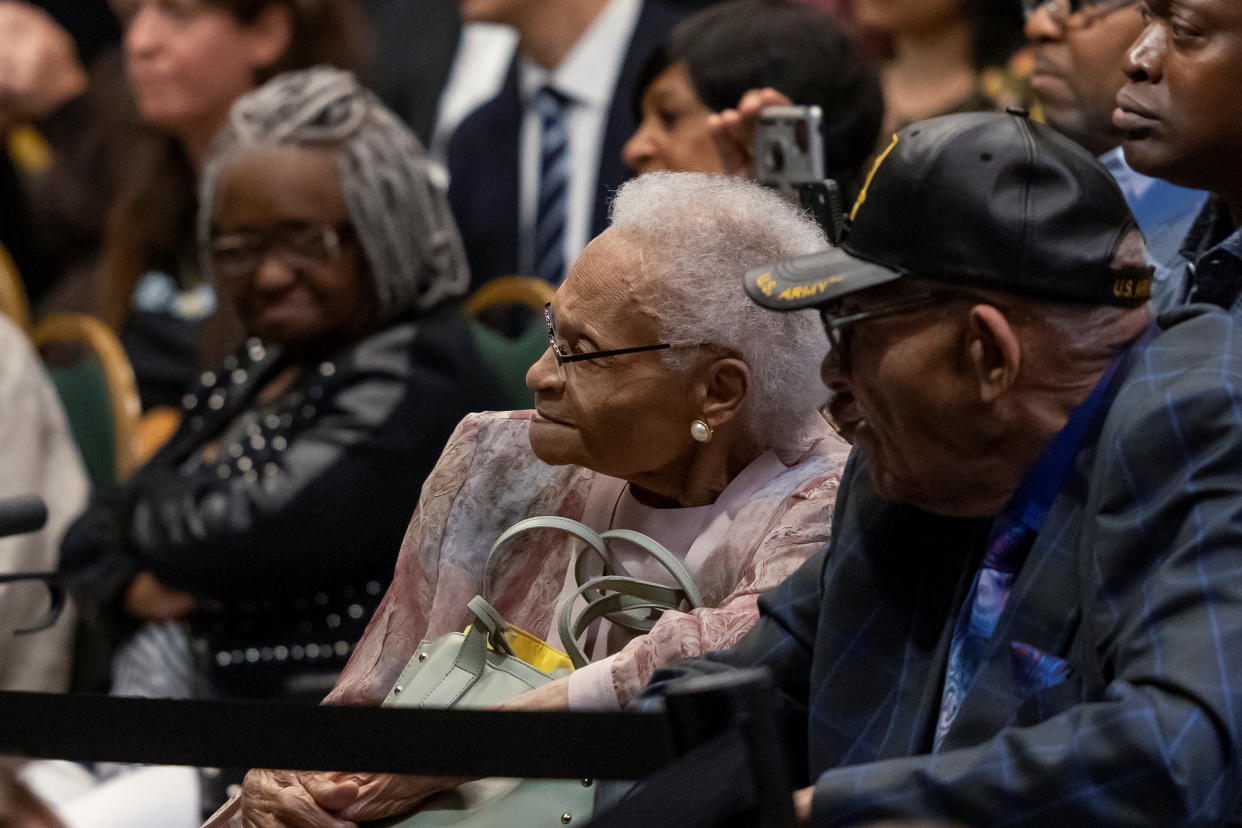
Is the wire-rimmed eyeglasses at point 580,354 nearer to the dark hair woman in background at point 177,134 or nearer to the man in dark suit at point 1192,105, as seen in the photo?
the man in dark suit at point 1192,105

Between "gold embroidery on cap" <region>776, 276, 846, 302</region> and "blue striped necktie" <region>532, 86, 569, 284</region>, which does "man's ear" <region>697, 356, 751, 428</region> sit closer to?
"gold embroidery on cap" <region>776, 276, 846, 302</region>

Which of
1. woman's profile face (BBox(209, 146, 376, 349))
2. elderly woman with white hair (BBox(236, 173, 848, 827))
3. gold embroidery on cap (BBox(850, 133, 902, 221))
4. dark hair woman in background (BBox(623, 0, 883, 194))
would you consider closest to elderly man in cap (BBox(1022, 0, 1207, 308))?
dark hair woman in background (BBox(623, 0, 883, 194))

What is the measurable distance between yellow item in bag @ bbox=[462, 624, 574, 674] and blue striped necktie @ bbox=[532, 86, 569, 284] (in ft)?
7.10

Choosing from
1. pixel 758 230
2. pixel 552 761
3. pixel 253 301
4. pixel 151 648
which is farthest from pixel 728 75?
pixel 552 761

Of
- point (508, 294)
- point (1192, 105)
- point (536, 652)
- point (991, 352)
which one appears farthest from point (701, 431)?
point (508, 294)

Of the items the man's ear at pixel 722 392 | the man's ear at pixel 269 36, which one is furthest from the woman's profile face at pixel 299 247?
the man's ear at pixel 269 36

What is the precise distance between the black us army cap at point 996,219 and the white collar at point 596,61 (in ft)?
9.01

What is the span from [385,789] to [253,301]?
146 centimetres

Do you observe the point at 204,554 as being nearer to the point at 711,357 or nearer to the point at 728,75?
the point at 728,75

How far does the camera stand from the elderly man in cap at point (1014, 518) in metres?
1.30

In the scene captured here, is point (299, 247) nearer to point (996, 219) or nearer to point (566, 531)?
point (566, 531)

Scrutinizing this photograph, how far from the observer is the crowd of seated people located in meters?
1.37

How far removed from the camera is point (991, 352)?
146 cm

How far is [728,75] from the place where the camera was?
2.96m
